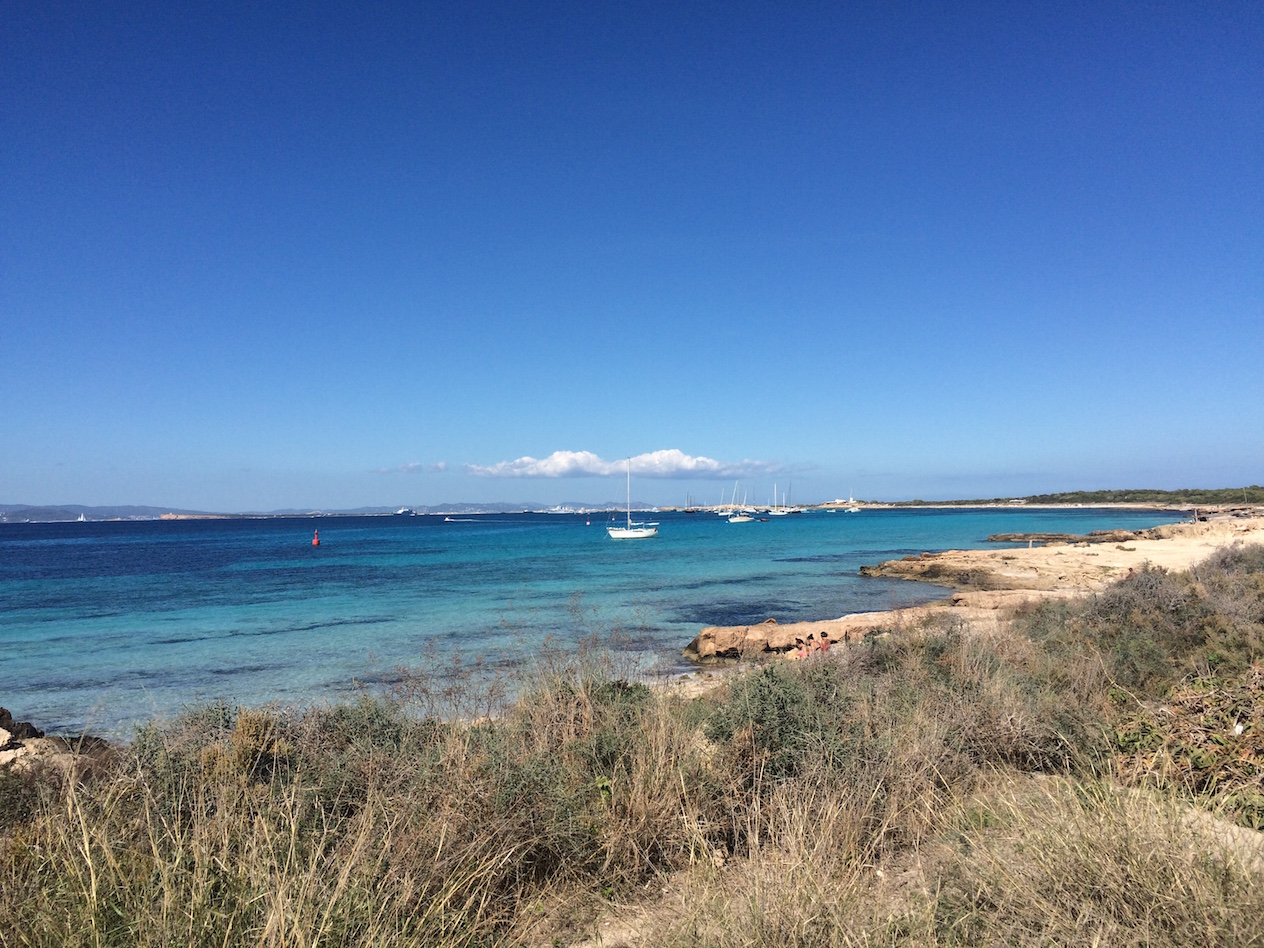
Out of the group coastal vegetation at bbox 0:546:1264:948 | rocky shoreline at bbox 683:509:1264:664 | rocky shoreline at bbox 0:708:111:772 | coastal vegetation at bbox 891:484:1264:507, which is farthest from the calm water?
coastal vegetation at bbox 891:484:1264:507

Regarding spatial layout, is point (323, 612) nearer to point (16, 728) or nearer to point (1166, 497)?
point (16, 728)

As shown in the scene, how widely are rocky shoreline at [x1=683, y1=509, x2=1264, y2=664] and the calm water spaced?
1.71 meters

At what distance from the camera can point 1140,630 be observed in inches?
384

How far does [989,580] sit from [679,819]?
95.8 feet

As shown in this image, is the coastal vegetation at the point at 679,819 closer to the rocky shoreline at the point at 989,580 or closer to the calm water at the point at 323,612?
the calm water at the point at 323,612

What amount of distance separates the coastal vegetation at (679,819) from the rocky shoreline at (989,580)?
6.85 m

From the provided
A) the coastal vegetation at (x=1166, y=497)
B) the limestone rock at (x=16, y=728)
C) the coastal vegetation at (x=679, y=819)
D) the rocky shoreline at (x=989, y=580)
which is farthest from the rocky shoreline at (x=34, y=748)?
the coastal vegetation at (x=1166, y=497)

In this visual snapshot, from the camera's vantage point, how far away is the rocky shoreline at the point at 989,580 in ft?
52.7

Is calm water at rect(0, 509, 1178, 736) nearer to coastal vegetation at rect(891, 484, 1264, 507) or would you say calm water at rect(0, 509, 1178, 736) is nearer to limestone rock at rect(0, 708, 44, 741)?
limestone rock at rect(0, 708, 44, 741)

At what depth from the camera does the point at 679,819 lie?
15.0 ft

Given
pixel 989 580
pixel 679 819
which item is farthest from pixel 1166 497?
pixel 679 819

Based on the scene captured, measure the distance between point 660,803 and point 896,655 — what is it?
5039 mm

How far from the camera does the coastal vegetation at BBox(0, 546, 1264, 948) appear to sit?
9.59ft

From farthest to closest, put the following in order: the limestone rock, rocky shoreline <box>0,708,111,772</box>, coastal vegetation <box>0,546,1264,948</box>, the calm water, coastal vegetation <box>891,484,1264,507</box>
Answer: coastal vegetation <box>891,484,1264,507</box>
the calm water
the limestone rock
rocky shoreline <box>0,708,111,772</box>
coastal vegetation <box>0,546,1264,948</box>
